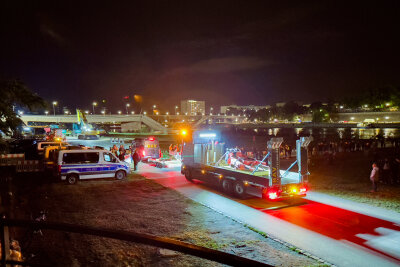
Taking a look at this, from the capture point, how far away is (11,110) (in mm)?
4941

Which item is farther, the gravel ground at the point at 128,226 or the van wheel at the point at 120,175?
the van wheel at the point at 120,175

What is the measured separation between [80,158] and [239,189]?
10019 mm

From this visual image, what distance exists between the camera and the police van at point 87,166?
675 inches

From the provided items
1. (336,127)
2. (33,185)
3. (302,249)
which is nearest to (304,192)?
(302,249)

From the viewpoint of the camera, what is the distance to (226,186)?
14.7 meters

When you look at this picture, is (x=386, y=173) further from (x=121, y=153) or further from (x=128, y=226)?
(x=121, y=153)

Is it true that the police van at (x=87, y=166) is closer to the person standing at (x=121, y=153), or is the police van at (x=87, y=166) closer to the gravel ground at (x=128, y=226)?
the gravel ground at (x=128, y=226)

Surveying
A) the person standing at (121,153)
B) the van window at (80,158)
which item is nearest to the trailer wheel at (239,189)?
the van window at (80,158)

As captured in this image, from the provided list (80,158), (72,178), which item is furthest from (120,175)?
(72,178)

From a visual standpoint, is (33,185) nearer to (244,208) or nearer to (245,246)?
(244,208)

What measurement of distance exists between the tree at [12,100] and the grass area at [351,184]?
13.1 metres

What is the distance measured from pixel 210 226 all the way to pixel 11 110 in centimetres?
729

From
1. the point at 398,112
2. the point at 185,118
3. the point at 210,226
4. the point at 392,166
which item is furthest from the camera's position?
the point at 185,118

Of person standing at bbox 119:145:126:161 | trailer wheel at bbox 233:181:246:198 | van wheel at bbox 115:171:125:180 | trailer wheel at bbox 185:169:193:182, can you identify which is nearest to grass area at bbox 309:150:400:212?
trailer wheel at bbox 233:181:246:198
